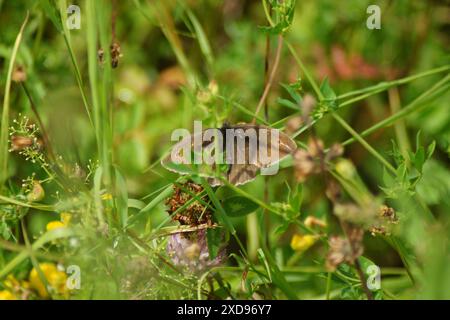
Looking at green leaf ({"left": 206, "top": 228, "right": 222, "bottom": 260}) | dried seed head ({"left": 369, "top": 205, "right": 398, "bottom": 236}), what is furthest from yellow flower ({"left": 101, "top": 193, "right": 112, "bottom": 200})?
dried seed head ({"left": 369, "top": 205, "right": 398, "bottom": 236})

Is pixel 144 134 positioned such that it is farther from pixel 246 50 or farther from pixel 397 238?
pixel 397 238

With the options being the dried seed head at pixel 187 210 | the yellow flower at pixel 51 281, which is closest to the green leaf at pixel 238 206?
the dried seed head at pixel 187 210

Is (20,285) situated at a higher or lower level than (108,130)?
lower

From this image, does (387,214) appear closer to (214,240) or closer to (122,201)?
(214,240)

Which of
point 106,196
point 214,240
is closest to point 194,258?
point 214,240

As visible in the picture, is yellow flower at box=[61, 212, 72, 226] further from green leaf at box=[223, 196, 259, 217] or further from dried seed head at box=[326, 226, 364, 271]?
dried seed head at box=[326, 226, 364, 271]

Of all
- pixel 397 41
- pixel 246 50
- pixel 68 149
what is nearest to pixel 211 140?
pixel 68 149
